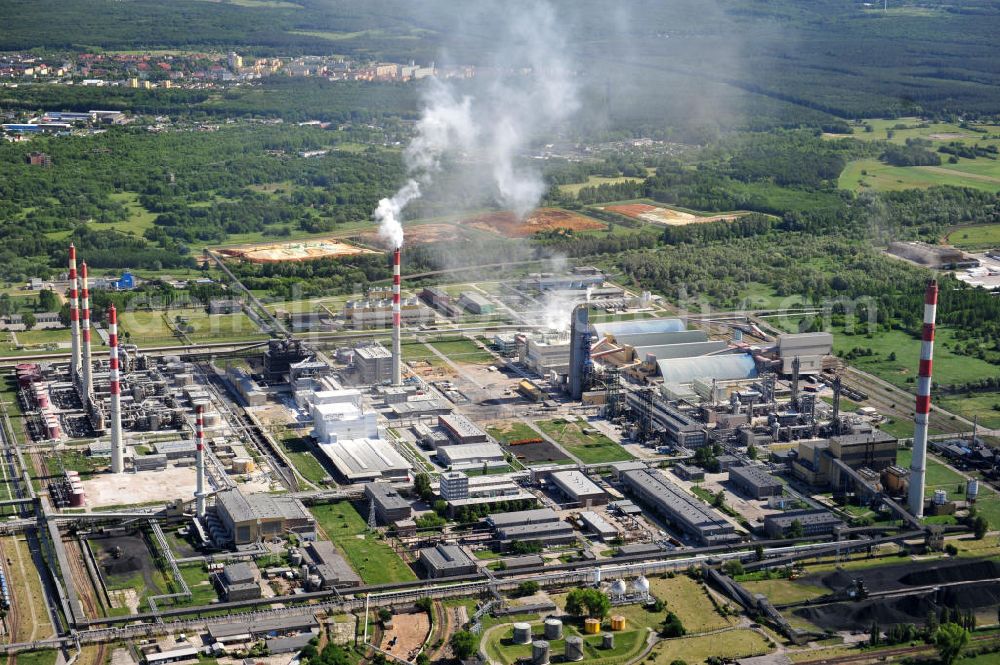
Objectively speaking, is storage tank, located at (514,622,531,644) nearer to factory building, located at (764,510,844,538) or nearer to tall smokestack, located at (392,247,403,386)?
factory building, located at (764,510,844,538)

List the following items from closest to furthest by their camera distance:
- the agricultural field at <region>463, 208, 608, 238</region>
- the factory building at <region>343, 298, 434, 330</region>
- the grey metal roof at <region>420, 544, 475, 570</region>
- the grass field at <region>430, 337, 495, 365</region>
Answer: the grey metal roof at <region>420, 544, 475, 570</region> → the grass field at <region>430, 337, 495, 365</region> → the factory building at <region>343, 298, 434, 330</region> → the agricultural field at <region>463, 208, 608, 238</region>

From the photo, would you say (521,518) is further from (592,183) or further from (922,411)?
(592,183)

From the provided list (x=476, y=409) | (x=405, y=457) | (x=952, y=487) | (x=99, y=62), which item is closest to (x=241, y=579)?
(x=405, y=457)

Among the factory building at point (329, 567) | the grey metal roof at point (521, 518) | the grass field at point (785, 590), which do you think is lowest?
the grass field at point (785, 590)

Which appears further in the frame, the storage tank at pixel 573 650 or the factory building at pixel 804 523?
the factory building at pixel 804 523

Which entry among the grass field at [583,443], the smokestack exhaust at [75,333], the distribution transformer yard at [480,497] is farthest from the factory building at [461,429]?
the smokestack exhaust at [75,333]

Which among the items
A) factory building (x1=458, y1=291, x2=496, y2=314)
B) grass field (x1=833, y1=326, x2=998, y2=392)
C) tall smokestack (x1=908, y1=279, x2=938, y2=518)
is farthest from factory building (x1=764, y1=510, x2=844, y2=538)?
factory building (x1=458, y1=291, x2=496, y2=314)

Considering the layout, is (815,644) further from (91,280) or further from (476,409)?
(91,280)

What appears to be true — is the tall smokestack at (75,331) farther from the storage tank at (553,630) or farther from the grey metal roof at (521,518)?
the storage tank at (553,630)
